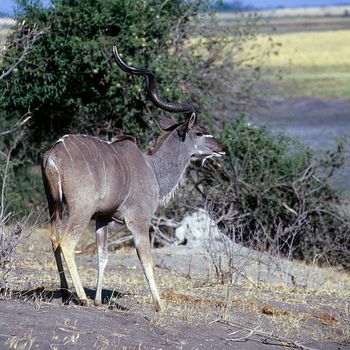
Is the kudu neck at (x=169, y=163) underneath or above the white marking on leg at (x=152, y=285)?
above

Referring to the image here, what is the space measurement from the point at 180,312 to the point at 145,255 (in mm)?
584

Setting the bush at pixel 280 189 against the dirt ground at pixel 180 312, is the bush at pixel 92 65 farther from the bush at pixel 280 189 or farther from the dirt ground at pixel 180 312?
the dirt ground at pixel 180 312

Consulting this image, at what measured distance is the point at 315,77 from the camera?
48219mm

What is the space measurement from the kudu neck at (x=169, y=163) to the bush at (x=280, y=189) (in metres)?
4.72

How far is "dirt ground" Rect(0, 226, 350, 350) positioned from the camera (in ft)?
21.2

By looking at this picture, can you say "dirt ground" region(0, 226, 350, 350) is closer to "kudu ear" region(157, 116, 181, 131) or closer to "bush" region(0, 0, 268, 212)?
"kudu ear" region(157, 116, 181, 131)

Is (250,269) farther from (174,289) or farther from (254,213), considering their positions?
(174,289)

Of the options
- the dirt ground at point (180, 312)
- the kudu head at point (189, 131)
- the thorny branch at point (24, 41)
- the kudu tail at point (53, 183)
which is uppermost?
the thorny branch at point (24, 41)

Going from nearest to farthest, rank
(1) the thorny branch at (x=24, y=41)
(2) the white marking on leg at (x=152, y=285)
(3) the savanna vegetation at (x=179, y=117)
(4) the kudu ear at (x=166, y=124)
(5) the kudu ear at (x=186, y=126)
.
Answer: (2) the white marking on leg at (x=152, y=285) → (5) the kudu ear at (x=186, y=126) → (4) the kudu ear at (x=166, y=124) → (3) the savanna vegetation at (x=179, y=117) → (1) the thorny branch at (x=24, y=41)

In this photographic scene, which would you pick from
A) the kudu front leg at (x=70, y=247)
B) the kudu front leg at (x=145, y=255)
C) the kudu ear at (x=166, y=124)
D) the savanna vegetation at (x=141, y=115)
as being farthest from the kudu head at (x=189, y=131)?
the savanna vegetation at (x=141, y=115)

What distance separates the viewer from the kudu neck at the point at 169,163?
8.82 meters

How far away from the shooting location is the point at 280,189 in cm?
1431

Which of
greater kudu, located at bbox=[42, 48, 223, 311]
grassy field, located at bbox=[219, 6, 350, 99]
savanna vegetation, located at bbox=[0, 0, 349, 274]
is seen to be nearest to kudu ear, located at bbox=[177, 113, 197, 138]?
greater kudu, located at bbox=[42, 48, 223, 311]

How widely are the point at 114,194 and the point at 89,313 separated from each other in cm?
116
